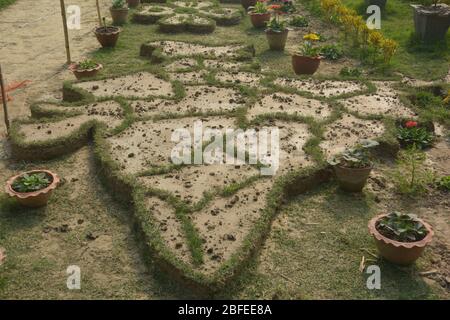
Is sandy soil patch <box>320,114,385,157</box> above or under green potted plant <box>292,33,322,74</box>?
under

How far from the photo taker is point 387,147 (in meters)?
6.75

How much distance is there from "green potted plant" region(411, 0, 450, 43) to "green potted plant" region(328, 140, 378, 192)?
6354 mm

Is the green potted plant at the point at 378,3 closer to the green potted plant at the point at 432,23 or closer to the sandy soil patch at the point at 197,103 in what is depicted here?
the green potted plant at the point at 432,23

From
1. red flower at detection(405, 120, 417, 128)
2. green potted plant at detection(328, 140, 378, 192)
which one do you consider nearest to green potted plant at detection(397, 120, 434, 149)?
red flower at detection(405, 120, 417, 128)

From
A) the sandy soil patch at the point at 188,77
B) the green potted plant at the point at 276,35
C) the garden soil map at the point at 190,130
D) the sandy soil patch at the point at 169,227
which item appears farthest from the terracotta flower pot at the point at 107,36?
the sandy soil patch at the point at 169,227

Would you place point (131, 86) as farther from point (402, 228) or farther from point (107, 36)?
point (402, 228)

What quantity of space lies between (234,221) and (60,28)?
10189mm

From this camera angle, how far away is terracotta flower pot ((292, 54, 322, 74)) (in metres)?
9.39

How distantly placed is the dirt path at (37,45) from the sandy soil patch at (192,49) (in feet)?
6.41

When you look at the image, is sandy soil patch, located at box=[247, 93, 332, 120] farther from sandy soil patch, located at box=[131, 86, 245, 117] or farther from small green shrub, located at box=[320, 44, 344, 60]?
small green shrub, located at box=[320, 44, 344, 60]

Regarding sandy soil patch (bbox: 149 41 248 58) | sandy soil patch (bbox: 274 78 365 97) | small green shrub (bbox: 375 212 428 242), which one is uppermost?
sandy soil patch (bbox: 149 41 248 58)

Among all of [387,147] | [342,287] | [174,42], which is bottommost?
[342,287]
